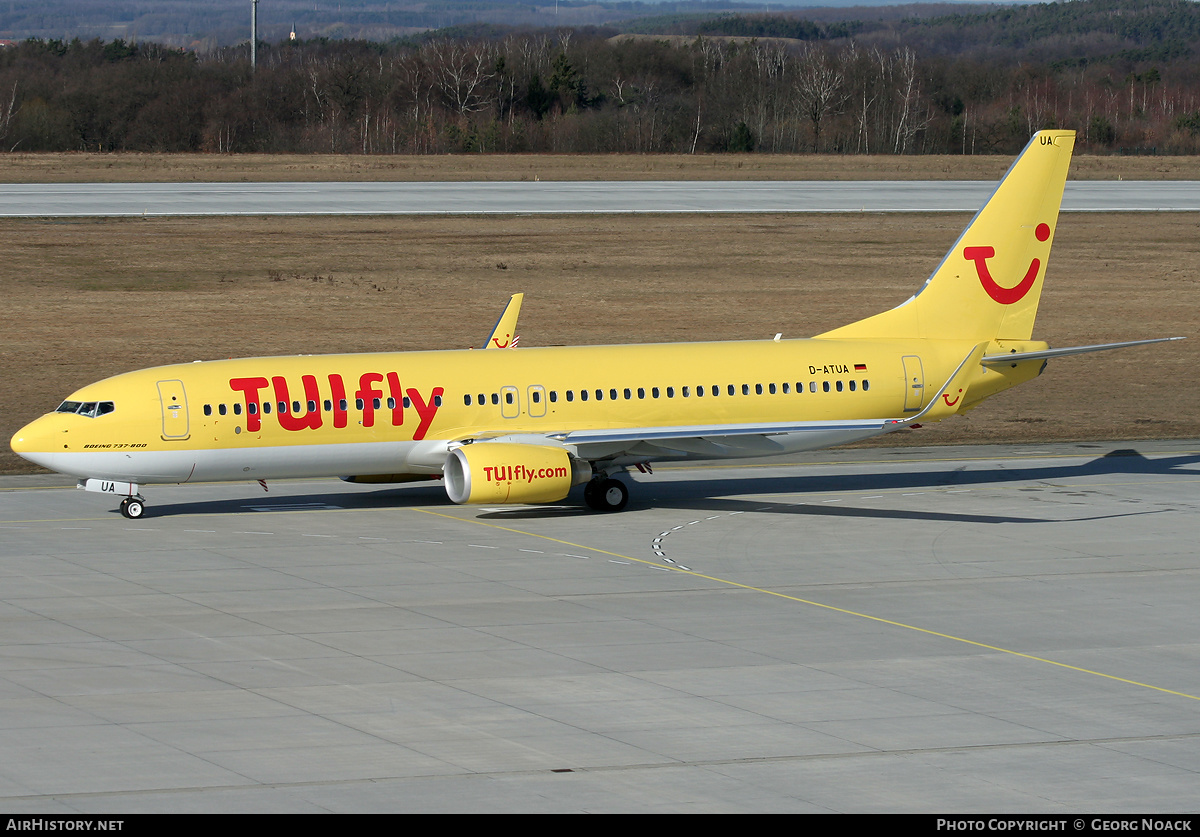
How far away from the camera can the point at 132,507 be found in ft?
130

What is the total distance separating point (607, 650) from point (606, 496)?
1323cm

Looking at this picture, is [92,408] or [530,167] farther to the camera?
[530,167]

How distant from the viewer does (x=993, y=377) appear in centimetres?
4331

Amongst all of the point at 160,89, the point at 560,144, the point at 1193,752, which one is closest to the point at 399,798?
the point at 1193,752

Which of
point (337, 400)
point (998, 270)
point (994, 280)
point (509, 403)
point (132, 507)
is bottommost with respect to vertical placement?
point (132, 507)

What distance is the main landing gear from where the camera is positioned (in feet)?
130

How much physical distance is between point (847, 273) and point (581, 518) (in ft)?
153

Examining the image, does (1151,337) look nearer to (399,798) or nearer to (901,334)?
Answer: (901,334)

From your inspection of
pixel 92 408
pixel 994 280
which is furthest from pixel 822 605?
pixel 92 408

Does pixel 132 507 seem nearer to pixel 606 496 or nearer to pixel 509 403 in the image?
pixel 509 403

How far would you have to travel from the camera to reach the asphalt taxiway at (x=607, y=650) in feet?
69.5

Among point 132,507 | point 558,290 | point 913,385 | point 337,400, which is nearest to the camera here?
point 337,400

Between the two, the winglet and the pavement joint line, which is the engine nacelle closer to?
the pavement joint line

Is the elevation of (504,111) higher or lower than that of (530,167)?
higher
